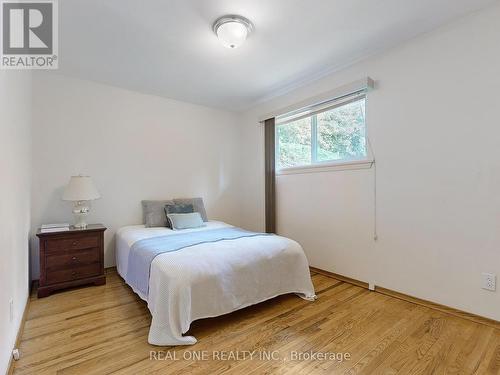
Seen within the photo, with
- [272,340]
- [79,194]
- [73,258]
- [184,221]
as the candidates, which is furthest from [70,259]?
[272,340]

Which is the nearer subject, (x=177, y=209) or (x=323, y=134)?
(x=323, y=134)

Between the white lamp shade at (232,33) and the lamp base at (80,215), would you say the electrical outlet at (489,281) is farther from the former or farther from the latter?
the lamp base at (80,215)

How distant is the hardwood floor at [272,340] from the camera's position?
147cm

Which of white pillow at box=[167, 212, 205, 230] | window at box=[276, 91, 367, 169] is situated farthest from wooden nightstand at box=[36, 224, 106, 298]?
window at box=[276, 91, 367, 169]

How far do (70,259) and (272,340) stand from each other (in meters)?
2.18

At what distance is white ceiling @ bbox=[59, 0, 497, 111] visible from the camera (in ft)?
6.13

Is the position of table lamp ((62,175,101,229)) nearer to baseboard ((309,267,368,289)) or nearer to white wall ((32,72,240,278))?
white wall ((32,72,240,278))

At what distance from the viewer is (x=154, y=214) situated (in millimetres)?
3281

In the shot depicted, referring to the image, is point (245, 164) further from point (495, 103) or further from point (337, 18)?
point (495, 103)

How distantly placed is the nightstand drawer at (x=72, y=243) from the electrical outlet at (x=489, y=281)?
3.54m

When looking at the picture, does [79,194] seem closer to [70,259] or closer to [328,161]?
[70,259]

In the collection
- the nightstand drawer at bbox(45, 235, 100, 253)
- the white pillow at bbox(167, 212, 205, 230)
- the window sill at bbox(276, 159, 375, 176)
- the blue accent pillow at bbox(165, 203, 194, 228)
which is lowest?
the nightstand drawer at bbox(45, 235, 100, 253)

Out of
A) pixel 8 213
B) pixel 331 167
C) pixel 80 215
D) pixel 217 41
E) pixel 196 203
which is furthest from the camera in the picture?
pixel 196 203

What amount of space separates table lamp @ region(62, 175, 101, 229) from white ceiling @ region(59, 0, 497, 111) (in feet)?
4.10
